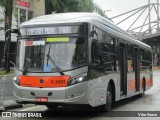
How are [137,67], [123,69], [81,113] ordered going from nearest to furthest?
[81,113], [123,69], [137,67]

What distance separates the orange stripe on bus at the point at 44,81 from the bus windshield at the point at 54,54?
0.23 meters

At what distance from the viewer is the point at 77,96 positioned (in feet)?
35.7

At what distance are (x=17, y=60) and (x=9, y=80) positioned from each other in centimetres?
454

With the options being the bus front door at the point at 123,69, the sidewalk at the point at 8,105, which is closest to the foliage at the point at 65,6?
the bus front door at the point at 123,69

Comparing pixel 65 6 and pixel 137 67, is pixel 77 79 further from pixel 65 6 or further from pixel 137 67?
pixel 65 6

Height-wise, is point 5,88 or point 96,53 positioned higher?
point 96,53

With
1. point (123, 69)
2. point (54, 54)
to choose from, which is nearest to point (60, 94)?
point (54, 54)

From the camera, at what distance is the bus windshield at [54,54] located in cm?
1109

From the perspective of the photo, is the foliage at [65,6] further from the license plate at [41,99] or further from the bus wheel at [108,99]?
the license plate at [41,99]

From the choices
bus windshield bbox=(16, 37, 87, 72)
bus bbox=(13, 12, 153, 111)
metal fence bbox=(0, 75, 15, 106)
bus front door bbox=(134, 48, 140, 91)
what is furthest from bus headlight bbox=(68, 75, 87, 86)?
bus front door bbox=(134, 48, 140, 91)

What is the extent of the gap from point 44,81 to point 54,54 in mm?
782

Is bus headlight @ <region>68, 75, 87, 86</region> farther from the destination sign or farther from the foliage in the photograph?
the foliage

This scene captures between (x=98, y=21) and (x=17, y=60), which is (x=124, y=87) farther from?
(x=17, y=60)

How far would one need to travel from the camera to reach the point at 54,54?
36.8 ft
